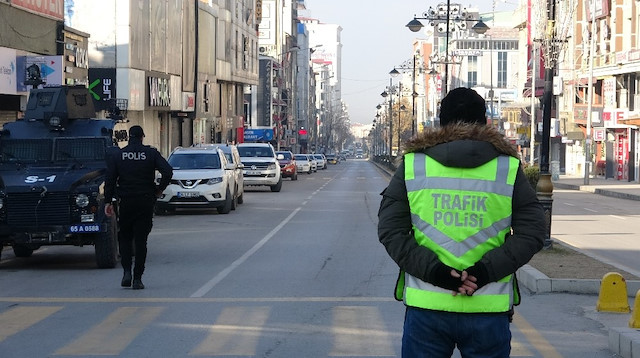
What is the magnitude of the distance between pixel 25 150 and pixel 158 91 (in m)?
40.1

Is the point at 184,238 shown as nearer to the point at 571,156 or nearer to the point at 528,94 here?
the point at 571,156

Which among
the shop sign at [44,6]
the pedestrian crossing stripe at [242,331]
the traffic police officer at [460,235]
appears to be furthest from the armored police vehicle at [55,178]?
the shop sign at [44,6]

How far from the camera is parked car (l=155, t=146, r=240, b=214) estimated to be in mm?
27516

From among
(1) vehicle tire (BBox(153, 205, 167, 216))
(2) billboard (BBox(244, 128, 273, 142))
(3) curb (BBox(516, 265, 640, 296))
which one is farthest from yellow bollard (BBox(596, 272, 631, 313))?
(2) billboard (BBox(244, 128, 273, 142))

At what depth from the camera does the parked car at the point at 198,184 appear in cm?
2752

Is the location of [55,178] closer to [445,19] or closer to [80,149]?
[80,149]

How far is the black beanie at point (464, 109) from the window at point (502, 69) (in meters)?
167

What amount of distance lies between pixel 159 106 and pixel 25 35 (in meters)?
23.5

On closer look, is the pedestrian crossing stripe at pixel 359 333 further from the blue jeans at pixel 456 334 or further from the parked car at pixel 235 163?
the parked car at pixel 235 163

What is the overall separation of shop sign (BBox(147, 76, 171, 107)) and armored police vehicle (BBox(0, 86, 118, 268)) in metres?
37.1

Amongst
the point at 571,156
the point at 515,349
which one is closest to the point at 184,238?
the point at 515,349

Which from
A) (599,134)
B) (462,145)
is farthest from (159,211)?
(599,134)

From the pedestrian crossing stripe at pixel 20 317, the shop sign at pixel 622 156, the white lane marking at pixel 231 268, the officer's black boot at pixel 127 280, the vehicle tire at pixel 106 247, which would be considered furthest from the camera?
the shop sign at pixel 622 156

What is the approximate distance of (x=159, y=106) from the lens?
5641 cm
